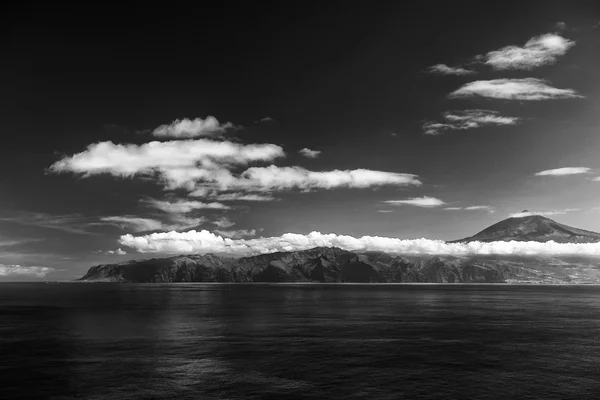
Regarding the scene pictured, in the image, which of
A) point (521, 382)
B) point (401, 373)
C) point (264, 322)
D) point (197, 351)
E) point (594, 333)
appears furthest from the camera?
point (264, 322)

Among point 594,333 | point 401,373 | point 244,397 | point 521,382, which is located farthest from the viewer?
point 594,333

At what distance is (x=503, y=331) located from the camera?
118 m

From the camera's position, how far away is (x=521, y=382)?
64000 millimetres

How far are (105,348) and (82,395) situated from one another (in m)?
36.0

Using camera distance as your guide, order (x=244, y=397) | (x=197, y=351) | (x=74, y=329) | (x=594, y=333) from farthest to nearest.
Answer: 1. (x=74, y=329)
2. (x=594, y=333)
3. (x=197, y=351)
4. (x=244, y=397)

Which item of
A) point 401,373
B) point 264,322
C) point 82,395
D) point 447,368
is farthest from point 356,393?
point 264,322

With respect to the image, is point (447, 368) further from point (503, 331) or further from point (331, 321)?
point (331, 321)

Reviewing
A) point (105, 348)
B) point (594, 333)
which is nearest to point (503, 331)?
point (594, 333)

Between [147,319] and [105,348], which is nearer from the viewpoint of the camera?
[105,348]

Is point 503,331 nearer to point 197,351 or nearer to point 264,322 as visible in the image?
point 264,322

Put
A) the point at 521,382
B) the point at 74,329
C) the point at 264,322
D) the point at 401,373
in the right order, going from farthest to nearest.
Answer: the point at 264,322 → the point at 74,329 → the point at 401,373 → the point at 521,382

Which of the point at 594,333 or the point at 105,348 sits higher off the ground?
the point at 105,348

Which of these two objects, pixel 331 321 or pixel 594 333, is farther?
pixel 331 321

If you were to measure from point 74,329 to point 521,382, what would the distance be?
110 m
